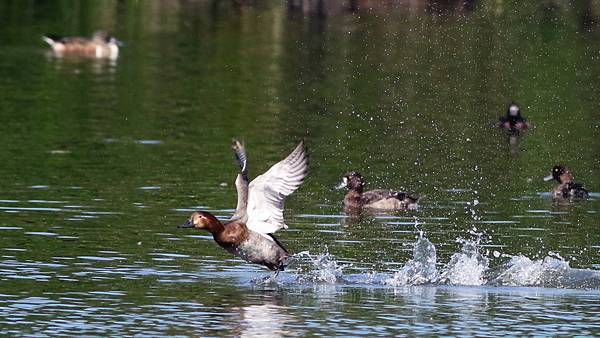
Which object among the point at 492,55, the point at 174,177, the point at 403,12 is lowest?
the point at 174,177

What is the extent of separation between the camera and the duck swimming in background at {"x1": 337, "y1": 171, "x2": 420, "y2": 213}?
65.7 ft

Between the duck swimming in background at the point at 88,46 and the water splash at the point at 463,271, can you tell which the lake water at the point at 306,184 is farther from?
the duck swimming in background at the point at 88,46

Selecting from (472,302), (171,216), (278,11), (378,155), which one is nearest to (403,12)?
(278,11)

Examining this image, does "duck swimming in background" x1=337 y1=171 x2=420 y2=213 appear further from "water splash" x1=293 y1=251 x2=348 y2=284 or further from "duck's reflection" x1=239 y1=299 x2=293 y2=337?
"duck's reflection" x1=239 y1=299 x2=293 y2=337

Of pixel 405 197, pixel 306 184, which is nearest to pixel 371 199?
pixel 405 197

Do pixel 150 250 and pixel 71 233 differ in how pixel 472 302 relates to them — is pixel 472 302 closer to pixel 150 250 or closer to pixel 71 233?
pixel 150 250

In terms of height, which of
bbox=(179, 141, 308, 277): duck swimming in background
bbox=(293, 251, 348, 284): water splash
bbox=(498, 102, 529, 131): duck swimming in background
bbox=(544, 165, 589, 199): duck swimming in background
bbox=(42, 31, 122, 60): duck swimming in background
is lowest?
bbox=(293, 251, 348, 284): water splash

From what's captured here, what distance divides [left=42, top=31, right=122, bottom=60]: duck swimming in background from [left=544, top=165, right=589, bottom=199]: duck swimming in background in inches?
957

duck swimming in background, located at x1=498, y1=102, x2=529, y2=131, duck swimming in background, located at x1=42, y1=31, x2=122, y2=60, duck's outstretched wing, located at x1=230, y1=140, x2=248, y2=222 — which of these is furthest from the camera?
duck swimming in background, located at x1=42, y1=31, x2=122, y2=60

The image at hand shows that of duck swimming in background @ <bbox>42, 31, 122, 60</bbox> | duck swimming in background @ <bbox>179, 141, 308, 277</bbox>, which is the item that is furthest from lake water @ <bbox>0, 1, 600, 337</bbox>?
duck swimming in background @ <bbox>42, 31, 122, 60</bbox>

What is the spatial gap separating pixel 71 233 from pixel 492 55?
31.0 m

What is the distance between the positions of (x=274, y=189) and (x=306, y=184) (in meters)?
7.36

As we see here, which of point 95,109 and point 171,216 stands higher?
point 95,109

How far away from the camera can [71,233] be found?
17250 millimetres
